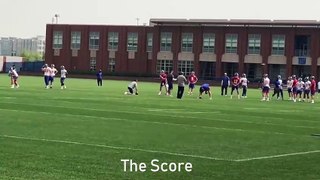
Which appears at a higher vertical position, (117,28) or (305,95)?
(117,28)

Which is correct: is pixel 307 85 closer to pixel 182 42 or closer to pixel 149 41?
pixel 182 42

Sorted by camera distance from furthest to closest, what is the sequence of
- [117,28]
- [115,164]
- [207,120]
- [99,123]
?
1. [117,28]
2. [207,120]
3. [99,123]
4. [115,164]

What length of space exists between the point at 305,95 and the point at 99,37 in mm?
64548

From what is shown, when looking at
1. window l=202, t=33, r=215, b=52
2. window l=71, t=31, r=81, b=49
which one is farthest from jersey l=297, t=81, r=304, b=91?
window l=71, t=31, r=81, b=49

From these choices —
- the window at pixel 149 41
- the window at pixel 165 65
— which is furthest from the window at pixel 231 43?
the window at pixel 149 41

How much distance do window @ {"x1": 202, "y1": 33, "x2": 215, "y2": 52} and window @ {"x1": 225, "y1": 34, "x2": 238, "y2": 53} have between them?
87.0 inches

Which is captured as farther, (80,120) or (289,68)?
(289,68)

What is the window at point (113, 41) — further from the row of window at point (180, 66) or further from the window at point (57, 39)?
the window at point (57, 39)

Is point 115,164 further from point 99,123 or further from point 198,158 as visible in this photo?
point 99,123

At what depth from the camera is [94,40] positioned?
109 metres

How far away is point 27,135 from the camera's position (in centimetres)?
1573

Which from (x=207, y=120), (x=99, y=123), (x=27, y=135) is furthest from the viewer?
(x=207, y=120)

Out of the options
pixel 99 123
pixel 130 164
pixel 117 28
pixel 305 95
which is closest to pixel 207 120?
pixel 99 123

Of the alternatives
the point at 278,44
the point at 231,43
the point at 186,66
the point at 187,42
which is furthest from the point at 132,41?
the point at 278,44
